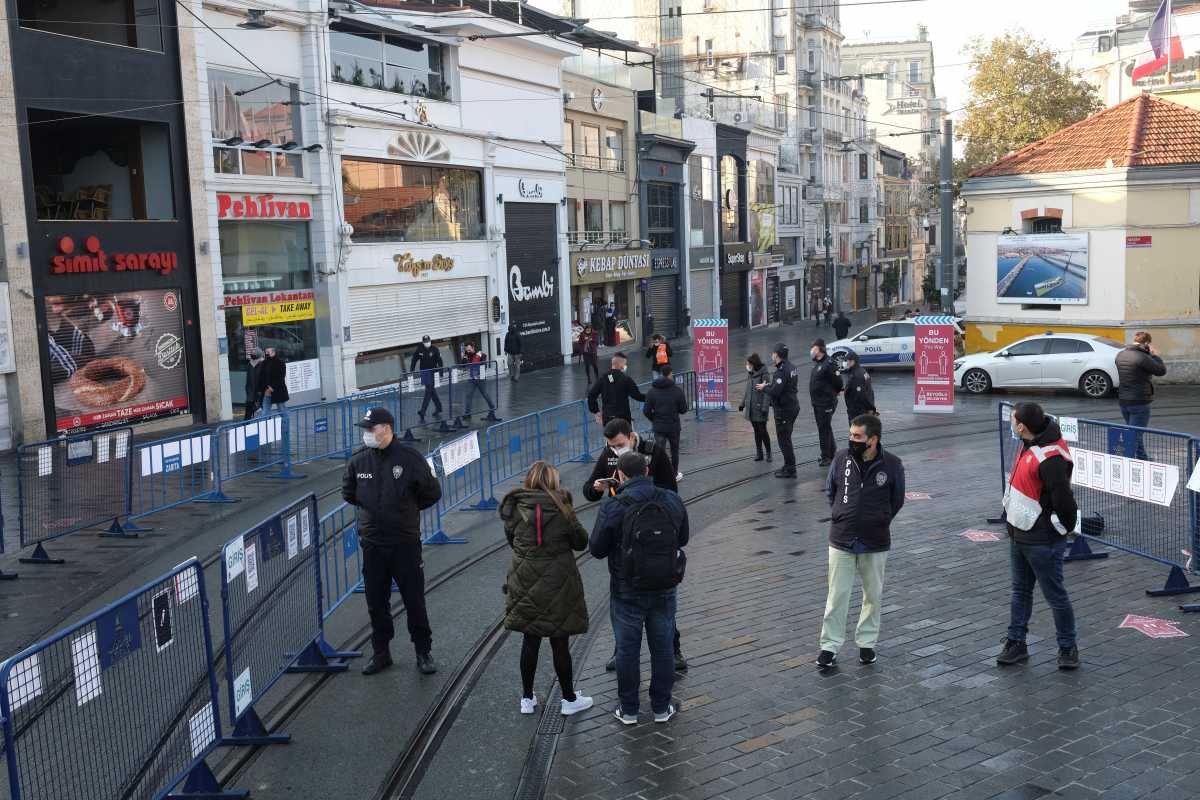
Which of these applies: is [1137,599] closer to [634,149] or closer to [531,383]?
[531,383]

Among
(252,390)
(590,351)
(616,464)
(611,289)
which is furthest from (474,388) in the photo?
(611,289)

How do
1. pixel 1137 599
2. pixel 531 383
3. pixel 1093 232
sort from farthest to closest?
pixel 531 383
pixel 1093 232
pixel 1137 599

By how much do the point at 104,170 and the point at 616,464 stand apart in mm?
19148

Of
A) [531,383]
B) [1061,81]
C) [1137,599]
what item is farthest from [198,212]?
[1061,81]

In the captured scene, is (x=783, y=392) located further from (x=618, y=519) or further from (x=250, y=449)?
(x=618, y=519)

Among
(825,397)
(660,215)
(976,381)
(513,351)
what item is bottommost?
(976,381)

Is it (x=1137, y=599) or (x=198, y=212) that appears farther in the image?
(x=198, y=212)

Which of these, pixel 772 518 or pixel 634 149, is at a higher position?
pixel 634 149

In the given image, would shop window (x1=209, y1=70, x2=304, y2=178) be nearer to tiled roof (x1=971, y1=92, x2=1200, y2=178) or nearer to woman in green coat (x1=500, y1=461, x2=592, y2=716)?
tiled roof (x1=971, y1=92, x2=1200, y2=178)

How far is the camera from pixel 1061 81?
38.8 meters

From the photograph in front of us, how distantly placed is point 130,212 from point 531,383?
12.1 m

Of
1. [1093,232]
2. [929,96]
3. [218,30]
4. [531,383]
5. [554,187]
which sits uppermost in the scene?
[929,96]

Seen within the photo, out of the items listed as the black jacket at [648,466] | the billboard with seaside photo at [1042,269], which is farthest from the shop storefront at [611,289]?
the black jacket at [648,466]

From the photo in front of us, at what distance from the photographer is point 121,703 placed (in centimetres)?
527
